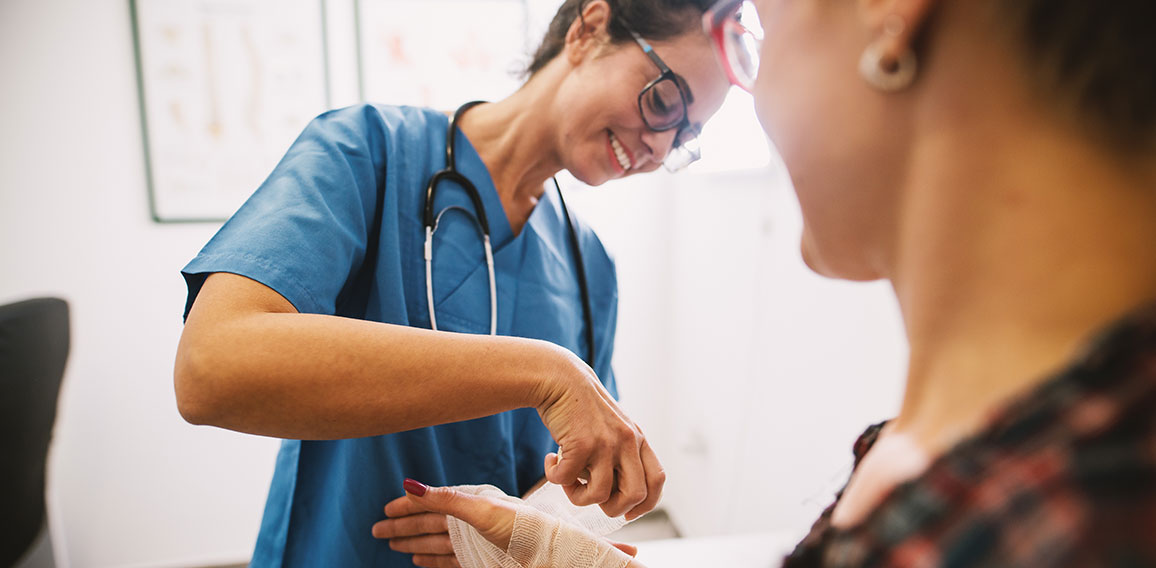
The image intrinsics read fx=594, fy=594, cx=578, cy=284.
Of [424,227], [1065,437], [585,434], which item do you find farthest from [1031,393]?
[424,227]

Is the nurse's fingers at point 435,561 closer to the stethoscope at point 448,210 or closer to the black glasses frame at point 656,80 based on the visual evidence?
the stethoscope at point 448,210

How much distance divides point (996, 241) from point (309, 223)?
0.61 metres

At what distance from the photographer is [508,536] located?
656 millimetres

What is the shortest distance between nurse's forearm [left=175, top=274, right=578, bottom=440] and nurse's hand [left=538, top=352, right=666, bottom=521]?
0.07 meters

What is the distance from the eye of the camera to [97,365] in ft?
6.44

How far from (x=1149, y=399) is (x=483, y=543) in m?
0.61

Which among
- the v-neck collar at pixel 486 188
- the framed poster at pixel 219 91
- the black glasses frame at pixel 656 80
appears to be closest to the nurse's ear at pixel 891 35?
the black glasses frame at pixel 656 80

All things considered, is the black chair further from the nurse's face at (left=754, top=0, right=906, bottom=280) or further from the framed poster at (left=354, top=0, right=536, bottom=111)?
the nurse's face at (left=754, top=0, right=906, bottom=280)

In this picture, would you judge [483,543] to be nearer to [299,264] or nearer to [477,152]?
[299,264]

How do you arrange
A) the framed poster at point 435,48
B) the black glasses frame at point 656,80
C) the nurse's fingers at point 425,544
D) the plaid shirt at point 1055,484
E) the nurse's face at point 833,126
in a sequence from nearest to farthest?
the plaid shirt at point 1055,484, the nurse's face at point 833,126, the nurse's fingers at point 425,544, the black glasses frame at point 656,80, the framed poster at point 435,48

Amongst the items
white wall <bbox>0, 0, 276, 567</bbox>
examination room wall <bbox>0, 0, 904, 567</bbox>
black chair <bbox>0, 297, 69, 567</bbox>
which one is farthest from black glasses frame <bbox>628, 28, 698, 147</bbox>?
white wall <bbox>0, 0, 276, 567</bbox>

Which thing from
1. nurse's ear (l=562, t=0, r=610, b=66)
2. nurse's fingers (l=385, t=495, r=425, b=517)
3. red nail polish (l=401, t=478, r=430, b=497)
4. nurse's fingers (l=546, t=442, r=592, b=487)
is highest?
nurse's ear (l=562, t=0, r=610, b=66)

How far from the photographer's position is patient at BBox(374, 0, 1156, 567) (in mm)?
234

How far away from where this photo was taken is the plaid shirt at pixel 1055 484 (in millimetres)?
214
